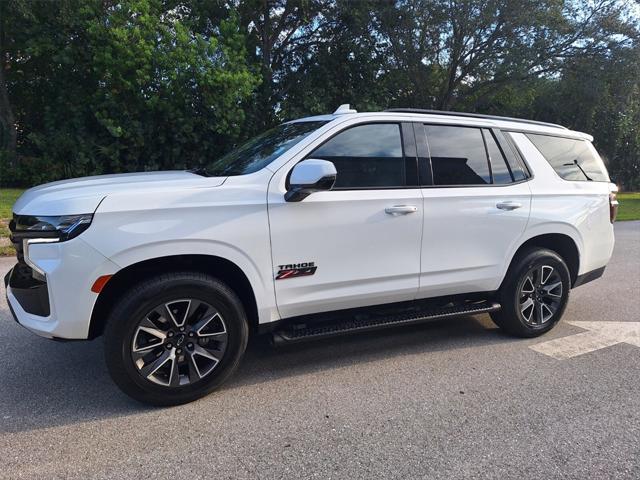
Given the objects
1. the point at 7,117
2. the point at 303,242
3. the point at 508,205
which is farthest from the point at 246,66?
the point at 303,242

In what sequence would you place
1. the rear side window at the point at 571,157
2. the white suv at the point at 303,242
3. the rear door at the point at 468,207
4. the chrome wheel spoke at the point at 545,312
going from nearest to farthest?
1. the white suv at the point at 303,242
2. the rear door at the point at 468,207
3. the chrome wheel spoke at the point at 545,312
4. the rear side window at the point at 571,157

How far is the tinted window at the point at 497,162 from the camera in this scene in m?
4.28

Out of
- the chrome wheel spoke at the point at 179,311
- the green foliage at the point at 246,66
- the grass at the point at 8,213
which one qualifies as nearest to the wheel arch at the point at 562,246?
the chrome wheel spoke at the point at 179,311

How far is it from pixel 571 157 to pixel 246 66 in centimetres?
1561

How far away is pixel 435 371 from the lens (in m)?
3.77

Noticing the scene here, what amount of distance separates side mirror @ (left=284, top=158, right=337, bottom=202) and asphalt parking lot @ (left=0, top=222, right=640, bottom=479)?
1.38 metres

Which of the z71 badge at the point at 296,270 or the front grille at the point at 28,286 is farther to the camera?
the z71 badge at the point at 296,270

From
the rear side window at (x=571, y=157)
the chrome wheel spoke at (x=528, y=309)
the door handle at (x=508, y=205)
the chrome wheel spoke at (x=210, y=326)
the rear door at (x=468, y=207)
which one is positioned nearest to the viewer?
the chrome wheel spoke at (x=210, y=326)

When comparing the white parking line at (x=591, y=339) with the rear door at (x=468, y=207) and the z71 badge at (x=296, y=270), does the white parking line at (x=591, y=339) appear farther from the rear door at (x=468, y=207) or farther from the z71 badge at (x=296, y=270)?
the z71 badge at (x=296, y=270)

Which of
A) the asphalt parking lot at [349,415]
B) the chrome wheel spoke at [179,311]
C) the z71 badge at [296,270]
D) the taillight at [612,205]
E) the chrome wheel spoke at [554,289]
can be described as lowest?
the asphalt parking lot at [349,415]

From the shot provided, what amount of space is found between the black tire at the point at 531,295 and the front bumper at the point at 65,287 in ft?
10.7

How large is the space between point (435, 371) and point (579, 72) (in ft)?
69.5

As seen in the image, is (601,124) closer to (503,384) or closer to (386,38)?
(386,38)

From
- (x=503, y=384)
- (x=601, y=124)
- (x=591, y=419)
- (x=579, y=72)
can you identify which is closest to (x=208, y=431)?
(x=503, y=384)
